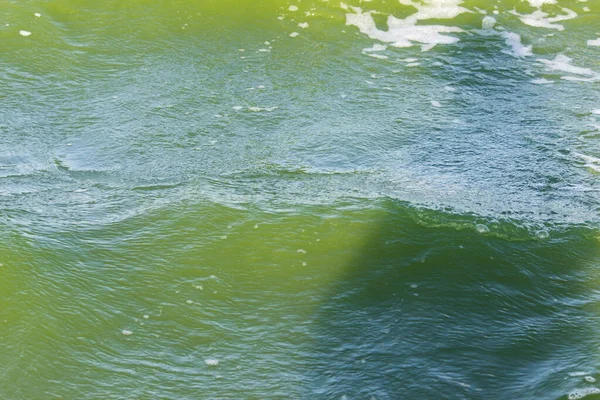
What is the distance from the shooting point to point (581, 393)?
3258mm

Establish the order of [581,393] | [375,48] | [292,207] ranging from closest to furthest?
[581,393] → [292,207] → [375,48]

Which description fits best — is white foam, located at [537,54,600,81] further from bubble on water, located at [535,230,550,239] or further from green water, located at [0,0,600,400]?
bubble on water, located at [535,230,550,239]

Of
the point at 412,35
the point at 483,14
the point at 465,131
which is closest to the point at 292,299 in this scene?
the point at 465,131

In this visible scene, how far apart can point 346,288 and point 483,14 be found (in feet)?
19.0

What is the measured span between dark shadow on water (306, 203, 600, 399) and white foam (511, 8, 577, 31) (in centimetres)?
467

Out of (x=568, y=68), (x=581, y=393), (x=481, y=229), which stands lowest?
(x=568, y=68)

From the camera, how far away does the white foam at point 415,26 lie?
27.3 feet

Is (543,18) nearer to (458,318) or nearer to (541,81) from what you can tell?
(541,81)

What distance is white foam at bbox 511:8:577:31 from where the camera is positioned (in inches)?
347

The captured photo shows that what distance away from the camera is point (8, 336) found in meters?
3.75

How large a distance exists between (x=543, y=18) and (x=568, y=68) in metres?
1.52

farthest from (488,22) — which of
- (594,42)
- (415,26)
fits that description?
(594,42)

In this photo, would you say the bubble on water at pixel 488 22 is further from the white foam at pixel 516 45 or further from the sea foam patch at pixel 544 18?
the sea foam patch at pixel 544 18

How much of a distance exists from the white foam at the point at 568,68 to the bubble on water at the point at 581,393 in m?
4.75
